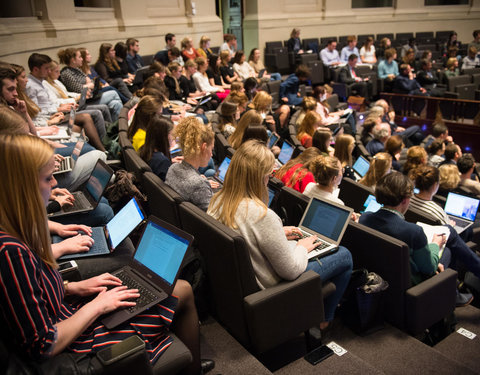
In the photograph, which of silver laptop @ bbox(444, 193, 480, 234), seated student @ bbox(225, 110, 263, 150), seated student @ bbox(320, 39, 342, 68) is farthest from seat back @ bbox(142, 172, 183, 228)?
seated student @ bbox(320, 39, 342, 68)

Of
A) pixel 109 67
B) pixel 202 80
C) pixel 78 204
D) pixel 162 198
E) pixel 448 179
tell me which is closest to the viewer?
pixel 162 198

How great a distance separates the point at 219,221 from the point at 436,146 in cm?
421

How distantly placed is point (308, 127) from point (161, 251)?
358 cm

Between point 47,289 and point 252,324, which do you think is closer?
point 47,289

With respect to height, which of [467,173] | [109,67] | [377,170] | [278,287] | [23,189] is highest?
[23,189]

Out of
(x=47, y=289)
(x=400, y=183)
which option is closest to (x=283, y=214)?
(x=400, y=183)

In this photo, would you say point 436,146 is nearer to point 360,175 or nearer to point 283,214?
point 360,175

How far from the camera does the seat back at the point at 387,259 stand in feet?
7.29

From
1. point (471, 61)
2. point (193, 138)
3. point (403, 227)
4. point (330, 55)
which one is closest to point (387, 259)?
point (403, 227)

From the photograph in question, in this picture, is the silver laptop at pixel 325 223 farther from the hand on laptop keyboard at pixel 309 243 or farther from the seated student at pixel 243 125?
the seated student at pixel 243 125

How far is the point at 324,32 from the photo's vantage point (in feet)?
39.9

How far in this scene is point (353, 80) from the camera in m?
9.23

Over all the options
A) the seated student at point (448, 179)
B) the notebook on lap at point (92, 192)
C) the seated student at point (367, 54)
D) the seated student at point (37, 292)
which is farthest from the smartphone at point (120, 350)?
the seated student at point (367, 54)

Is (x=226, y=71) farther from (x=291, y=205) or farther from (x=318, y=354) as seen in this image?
(x=318, y=354)
